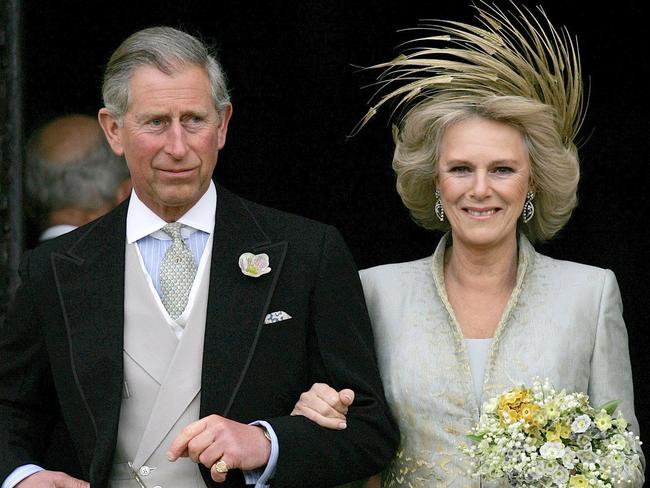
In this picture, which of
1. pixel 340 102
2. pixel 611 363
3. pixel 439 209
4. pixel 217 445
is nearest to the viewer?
pixel 217 445

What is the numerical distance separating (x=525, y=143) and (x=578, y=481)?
94 centimetres

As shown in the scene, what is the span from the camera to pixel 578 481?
11.4ft

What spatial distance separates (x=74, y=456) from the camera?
4.18 metres

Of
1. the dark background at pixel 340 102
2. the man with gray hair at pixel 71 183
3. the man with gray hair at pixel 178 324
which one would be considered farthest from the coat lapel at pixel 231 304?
the dark background at pixel 340 102

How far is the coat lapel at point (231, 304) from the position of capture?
354cm

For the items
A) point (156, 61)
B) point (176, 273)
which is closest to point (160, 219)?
point (176, 273)

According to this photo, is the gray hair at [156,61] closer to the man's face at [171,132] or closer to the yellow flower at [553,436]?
the man's face at [171,132]

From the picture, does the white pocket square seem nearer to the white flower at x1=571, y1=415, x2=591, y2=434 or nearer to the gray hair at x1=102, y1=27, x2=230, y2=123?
the gray hair at x1=102, y1=27, x2=230, y2=123

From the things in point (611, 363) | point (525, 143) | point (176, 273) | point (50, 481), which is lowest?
point (50, 481)

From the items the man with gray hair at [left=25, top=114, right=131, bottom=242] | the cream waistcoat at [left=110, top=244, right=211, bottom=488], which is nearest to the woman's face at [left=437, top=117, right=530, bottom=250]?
the cream waistcoat at [left=110, top=244, right=211, bottom=488]

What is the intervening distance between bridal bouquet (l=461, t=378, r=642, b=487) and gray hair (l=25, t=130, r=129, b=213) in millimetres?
2397

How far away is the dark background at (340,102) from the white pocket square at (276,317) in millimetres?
2658

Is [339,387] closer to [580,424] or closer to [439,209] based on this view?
[580,424]

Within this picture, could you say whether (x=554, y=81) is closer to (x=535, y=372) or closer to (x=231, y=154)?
(x=535, y=372)
